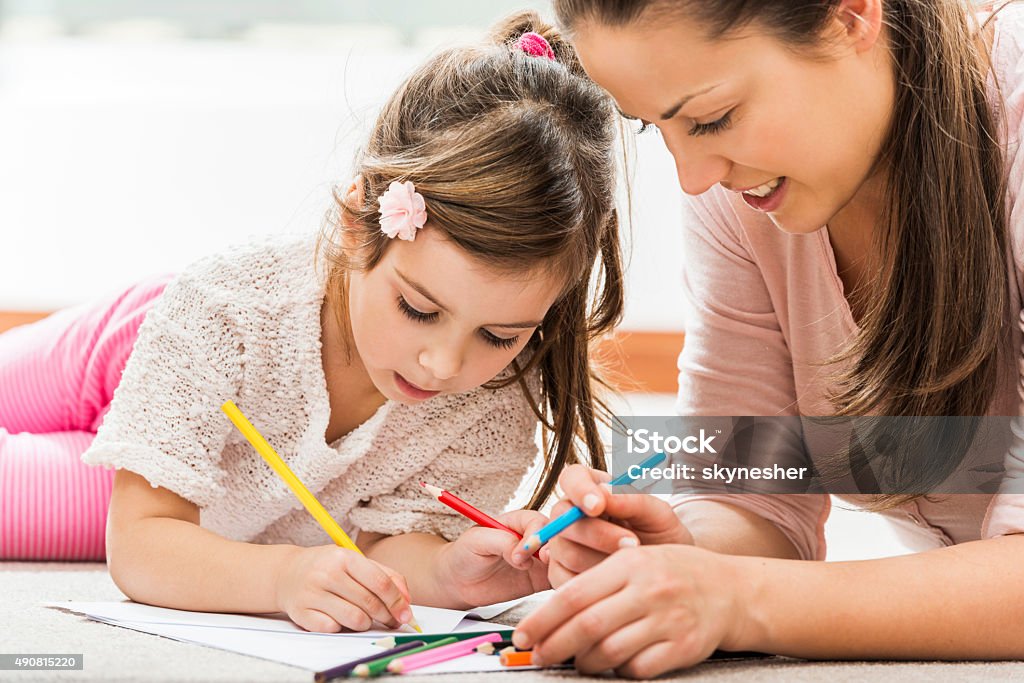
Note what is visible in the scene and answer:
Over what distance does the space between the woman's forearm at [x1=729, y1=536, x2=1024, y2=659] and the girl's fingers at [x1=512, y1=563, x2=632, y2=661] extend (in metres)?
0.09

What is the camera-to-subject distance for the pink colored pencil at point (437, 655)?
64 centimetres

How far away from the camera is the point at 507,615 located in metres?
0.90

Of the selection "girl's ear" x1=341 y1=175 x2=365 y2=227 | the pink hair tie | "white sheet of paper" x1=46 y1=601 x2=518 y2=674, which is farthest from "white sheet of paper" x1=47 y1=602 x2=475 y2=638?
the pink hair tie

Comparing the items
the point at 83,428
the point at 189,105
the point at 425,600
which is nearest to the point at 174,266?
the point at 189,105

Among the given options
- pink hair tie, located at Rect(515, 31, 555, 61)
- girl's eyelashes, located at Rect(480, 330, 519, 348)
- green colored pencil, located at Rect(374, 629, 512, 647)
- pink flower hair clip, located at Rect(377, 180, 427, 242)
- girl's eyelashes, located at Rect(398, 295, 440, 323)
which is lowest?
green colored pencil, located at Rect(374, 629, 512, 647)

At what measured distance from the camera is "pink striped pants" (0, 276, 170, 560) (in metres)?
1.18

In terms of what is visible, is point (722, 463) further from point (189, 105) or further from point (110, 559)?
point (189, 105)

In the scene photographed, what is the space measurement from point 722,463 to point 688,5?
46 cm

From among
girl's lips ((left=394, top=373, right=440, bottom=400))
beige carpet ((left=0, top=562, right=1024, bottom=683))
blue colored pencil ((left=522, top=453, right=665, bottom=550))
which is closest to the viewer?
beige carpet ((left=0, top=562, right=1024, bottom=683))

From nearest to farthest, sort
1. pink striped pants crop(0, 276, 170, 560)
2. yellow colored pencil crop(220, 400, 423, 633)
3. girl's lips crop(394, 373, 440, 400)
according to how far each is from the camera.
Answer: yellow colored pencil crop(220, 400, 423, 633), girl's lips crop(394, 373, 440, 400), pink striped pants crop(0, 276, 170, 560)

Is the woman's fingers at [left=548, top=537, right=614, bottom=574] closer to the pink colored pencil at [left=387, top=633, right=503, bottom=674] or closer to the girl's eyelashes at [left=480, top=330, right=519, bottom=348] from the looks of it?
the pink colored pencil at [left=387, top=633, right=503, bottom=674]

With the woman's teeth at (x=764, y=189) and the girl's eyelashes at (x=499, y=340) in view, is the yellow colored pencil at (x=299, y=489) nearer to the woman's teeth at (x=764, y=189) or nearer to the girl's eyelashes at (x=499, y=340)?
the girl's eyelashes at (x=499, y=340)

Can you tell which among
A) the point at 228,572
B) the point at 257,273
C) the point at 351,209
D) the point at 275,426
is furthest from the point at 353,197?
the point at 228,572

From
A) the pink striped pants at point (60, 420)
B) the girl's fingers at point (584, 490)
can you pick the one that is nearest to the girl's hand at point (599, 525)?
the girl's fingers at point (584, 490)
